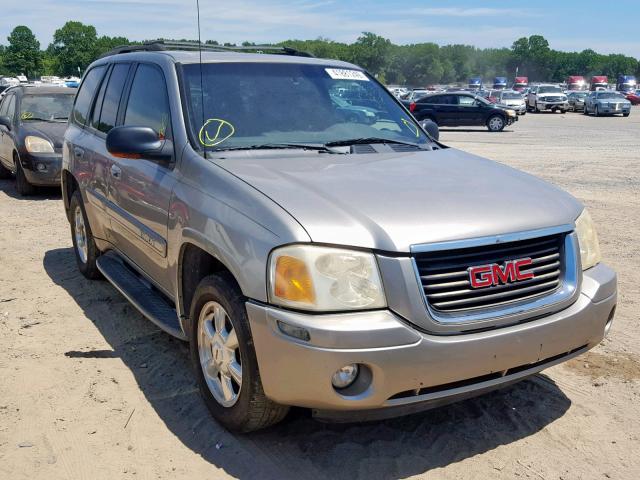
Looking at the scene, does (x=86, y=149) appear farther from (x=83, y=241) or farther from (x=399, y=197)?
(x=399, y=197)

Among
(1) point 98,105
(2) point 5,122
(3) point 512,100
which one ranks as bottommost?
(3) point 512,100

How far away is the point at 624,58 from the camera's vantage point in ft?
520

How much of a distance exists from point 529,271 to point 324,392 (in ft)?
3.57

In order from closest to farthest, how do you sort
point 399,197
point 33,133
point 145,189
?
1. point 399,197
2. point 145,189
3. point 33,133

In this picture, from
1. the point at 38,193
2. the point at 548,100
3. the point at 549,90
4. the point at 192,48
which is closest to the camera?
the point at 192,48

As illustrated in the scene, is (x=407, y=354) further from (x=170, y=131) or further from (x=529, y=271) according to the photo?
(x=170, y=131)

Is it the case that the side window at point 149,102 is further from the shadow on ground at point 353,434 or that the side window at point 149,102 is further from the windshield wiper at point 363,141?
the shadow on ground at point 353,434

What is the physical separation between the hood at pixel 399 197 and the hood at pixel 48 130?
733cm

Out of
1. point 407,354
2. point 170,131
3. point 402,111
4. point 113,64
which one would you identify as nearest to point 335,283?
point 407,354

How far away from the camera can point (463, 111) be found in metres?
27.6

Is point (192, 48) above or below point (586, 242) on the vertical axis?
above

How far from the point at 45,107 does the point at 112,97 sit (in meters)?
6.67

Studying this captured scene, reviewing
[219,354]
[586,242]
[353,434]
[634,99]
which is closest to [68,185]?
[219,354]

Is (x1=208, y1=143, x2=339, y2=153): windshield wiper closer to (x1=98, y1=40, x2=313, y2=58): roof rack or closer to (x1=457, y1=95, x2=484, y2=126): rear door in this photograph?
(x1=98, y1=40, x2=313, y2=58): roof rack
